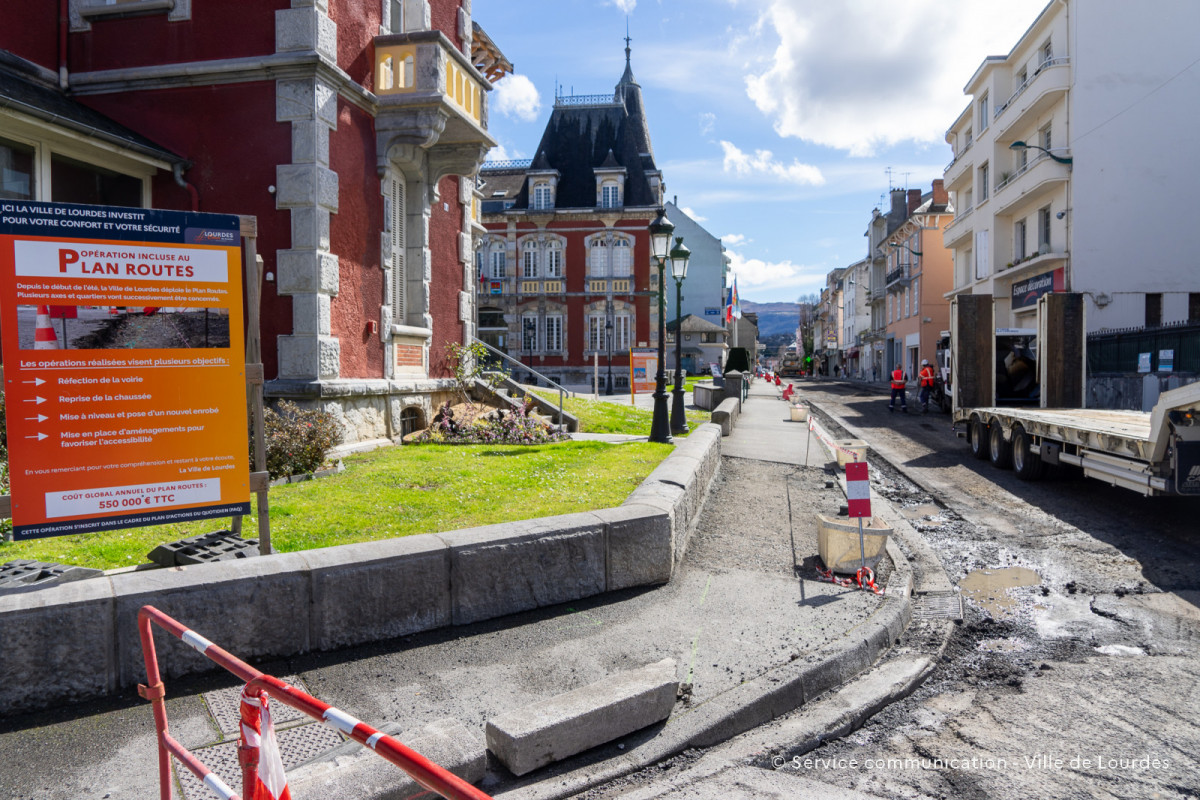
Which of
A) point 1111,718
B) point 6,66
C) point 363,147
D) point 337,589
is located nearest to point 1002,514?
point 1111,718

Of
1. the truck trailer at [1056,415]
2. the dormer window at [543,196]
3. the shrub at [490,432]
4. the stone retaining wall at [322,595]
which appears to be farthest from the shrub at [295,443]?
the dormer window at [543,196]

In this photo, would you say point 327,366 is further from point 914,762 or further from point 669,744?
point 914,762

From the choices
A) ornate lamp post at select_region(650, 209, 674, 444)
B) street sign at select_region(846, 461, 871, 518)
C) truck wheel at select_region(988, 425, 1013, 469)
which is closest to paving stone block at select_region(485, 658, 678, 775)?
street sign at select_region(846, 461, 871, 518)

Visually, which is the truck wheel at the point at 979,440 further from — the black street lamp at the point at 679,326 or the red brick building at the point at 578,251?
the red brick building at the point at 578,251

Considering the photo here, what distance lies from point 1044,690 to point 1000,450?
9252 millimetres

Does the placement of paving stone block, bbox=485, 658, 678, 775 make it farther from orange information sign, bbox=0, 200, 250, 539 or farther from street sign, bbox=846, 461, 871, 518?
street sign, bbox=846, 461, 871, 518

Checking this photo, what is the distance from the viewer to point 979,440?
13.6 meters

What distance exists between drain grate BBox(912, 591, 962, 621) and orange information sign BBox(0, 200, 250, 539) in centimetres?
484

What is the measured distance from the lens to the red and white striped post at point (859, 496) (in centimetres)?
598

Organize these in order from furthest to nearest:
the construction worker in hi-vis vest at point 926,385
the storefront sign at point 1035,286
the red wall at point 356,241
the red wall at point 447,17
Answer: the storefront sign at point 1035,286
the construction worker in hi-vis vest at point 926,385
the red wall at point 447,17
the red wall at point 356,241

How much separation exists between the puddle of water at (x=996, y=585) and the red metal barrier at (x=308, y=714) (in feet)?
16.6

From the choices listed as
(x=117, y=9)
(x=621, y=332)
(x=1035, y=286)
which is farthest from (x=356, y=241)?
(x=621, y=332)

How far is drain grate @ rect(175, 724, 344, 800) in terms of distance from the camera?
3057 mm

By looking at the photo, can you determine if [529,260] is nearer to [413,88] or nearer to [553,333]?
[553,333]
